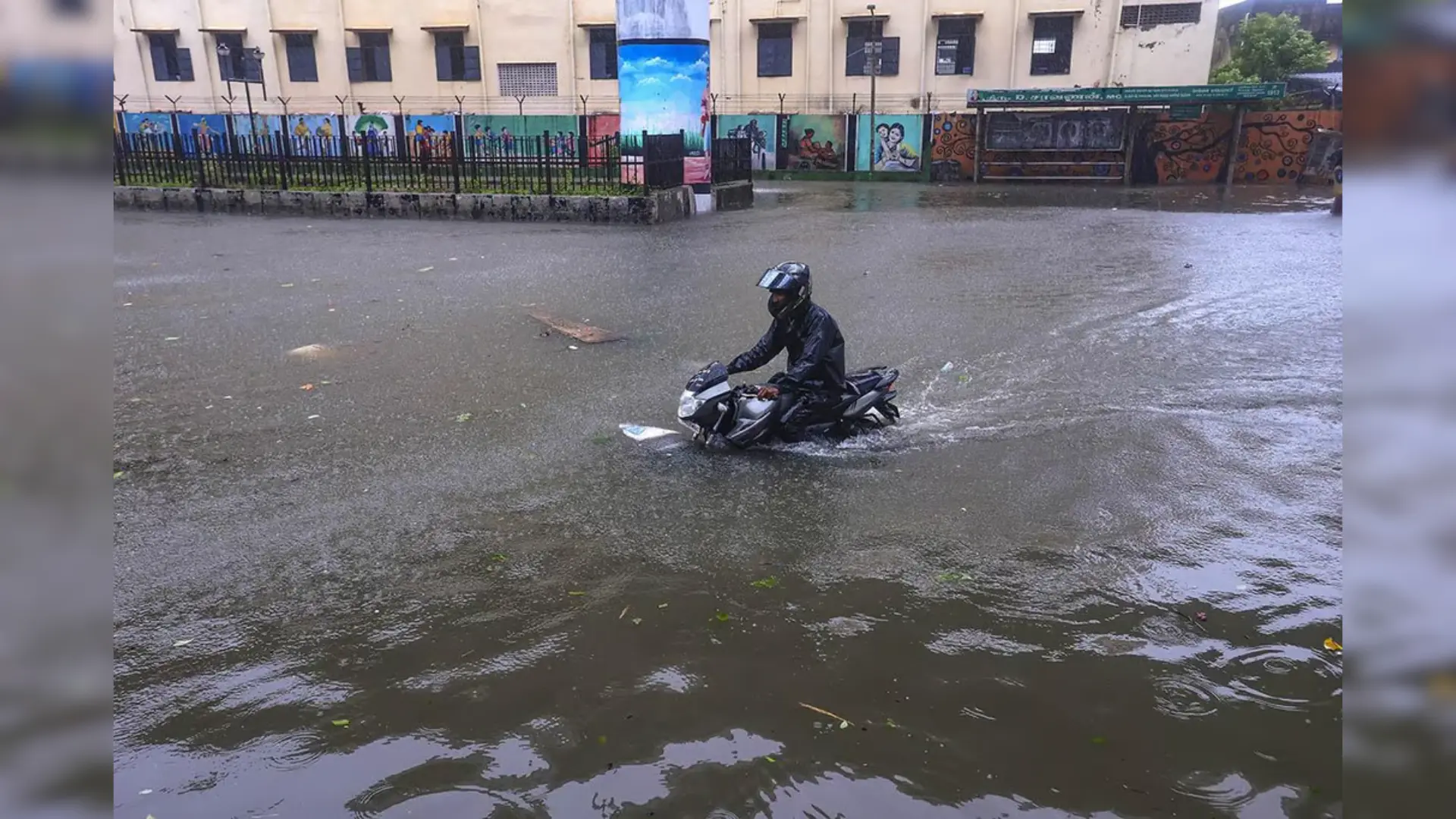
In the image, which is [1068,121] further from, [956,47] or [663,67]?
[663,67]

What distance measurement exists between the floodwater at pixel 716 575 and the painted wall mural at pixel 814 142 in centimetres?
2094

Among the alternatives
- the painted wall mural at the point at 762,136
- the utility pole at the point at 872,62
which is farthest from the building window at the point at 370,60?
the utility pole at the point at 872,62

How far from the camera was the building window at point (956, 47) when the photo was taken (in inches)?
1188

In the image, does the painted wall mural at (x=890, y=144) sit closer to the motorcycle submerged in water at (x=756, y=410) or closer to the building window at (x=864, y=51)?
the building window at (x=864, y=51)

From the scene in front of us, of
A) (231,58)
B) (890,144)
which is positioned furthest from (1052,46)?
(231,58)

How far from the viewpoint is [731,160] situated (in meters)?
20.8

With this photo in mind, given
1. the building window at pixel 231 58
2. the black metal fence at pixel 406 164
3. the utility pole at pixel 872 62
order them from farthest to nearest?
the building window at pixel 231 58 → the utility pole at pixel 872 62 → the black metal fence at pixel 406 164

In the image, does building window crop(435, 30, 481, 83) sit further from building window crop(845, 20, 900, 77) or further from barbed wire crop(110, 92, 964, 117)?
building window crop(845, 20, 900, 77)

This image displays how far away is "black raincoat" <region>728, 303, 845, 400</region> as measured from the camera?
18.6 feet

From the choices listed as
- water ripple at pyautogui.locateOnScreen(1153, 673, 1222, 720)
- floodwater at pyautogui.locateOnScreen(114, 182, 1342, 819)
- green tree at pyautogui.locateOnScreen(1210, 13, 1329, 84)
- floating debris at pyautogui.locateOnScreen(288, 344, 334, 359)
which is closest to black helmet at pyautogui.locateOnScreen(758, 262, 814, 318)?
floodwater at pyautogui.locateOnScreen(114, 182, 1342, 819)

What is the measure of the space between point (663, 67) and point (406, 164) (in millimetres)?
5608

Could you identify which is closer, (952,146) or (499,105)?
(952,146)

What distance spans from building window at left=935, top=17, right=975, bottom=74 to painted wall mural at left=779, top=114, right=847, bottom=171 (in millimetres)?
4564

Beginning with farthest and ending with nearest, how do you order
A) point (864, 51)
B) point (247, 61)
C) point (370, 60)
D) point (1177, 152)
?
point (370, 60) < point (247, 61) < point (864, 51) < point (1177, 152)
